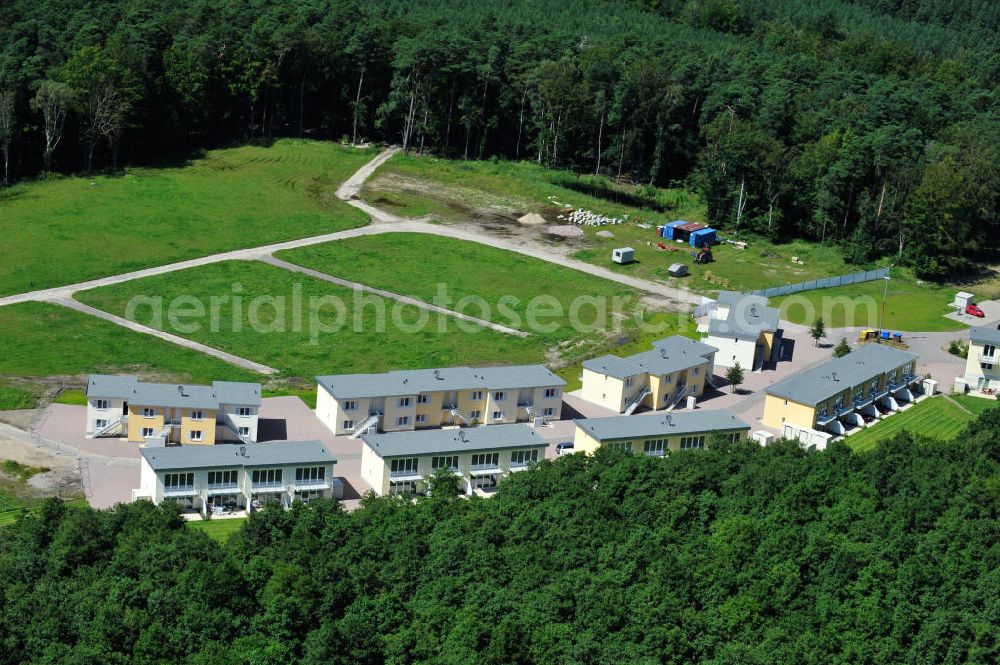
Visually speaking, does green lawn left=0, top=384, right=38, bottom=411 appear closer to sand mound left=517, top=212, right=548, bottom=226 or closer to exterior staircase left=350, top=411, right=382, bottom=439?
exterior staircase left=350, top=411, right=382, bottom=439

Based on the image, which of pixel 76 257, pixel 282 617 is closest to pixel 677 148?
pixel 76 257

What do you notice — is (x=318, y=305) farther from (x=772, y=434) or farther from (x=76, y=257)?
(x=772, y=434)

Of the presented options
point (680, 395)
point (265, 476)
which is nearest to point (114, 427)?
point (265, 476)

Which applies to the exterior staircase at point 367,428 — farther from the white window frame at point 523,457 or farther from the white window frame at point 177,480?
the white window frame at point 177,480

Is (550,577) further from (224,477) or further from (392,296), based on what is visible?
(392,296)

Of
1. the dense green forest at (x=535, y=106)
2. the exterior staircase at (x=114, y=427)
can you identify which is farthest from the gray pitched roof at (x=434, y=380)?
the dense green forest at (x=535, y=106)
